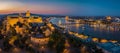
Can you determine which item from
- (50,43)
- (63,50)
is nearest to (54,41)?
(50,43)

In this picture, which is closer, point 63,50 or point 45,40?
point 63,50

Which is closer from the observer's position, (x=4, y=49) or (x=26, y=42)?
(x=4, y=49)

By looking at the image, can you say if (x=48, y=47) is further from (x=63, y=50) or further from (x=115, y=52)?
(x=115, y=52)

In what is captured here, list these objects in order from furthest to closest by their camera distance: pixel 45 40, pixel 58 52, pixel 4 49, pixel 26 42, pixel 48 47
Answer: pixel 45 40
pixel 26 42
pixel 48 47
pixel 4 49
pixel 58 52

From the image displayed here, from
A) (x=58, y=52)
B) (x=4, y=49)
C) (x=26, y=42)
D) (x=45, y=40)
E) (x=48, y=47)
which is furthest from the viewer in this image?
(x=45, y=40)

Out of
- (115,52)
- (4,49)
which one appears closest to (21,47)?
(4,49)

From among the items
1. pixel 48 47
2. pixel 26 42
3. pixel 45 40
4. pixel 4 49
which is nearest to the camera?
pixel 4 49

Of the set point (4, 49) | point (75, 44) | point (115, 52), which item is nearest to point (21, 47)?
point (4, 49)

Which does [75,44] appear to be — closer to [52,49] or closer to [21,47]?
[52,49]

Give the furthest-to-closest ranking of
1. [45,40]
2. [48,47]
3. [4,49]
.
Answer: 1. [45,40]
2. [48,47]
3. [4,49]
